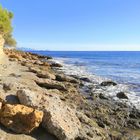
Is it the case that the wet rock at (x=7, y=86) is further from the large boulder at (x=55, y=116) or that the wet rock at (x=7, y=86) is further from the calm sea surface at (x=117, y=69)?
→ the calm sea surface at (x=117, y=69)

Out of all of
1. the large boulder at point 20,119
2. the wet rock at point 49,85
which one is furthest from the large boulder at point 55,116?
the wet rock at point 49,85

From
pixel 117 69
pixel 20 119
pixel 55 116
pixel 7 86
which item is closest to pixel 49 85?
pixel 7 86

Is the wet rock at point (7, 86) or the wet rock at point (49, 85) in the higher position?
the wet rock at point (7, 86)

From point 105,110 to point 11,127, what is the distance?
23.0ft

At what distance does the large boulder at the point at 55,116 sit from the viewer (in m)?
10.4

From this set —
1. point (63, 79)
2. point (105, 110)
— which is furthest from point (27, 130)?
point (63, 79)

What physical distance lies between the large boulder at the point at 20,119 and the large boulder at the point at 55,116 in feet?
1.22

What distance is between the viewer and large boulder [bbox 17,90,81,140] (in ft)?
34.0

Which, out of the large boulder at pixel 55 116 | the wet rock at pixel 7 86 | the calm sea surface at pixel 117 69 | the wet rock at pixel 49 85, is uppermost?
the wet rock at pixel 7 86

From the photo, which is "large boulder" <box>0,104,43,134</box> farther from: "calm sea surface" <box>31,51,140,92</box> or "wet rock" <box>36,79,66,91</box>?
"calm sea surface" <box>31,51,140,92</box>

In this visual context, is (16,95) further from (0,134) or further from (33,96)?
(0,134)

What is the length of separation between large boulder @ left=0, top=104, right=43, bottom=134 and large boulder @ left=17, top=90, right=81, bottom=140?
0.37 meters

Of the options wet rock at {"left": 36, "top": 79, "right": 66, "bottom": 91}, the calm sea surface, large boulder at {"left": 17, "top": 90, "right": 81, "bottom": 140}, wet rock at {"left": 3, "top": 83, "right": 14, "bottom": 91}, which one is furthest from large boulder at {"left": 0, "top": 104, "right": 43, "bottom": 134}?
the calm sea surface

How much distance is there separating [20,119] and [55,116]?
1.17m
